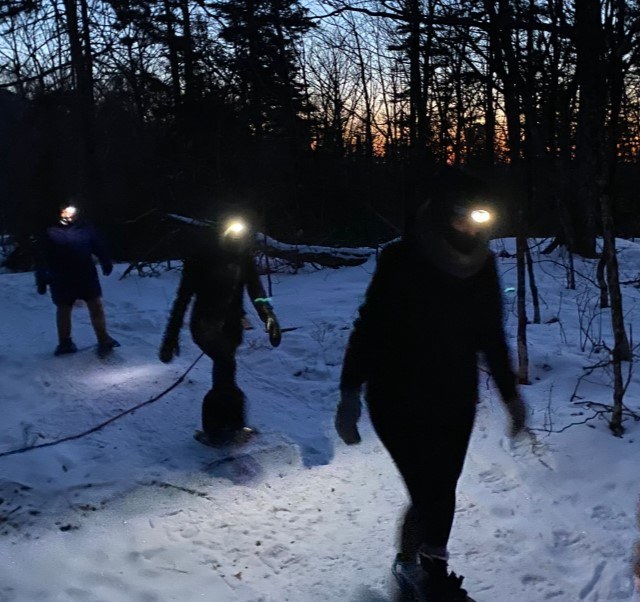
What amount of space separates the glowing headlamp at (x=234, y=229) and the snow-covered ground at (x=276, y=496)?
1672 mm

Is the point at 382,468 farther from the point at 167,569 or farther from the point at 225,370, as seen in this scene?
the point at 167,569

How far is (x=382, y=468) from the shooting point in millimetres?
4711

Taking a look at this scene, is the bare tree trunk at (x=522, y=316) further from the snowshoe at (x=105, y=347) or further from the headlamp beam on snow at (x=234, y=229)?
the snowshoe at (x=105, y=347)

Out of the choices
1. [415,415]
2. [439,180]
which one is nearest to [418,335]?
[415,415]

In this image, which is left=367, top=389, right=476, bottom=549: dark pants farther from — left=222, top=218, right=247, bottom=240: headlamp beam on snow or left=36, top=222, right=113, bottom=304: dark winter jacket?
left=36, top=222, right=113, bottom=304: dark winter jacket

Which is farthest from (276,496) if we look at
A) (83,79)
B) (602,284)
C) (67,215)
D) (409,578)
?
(83,79)

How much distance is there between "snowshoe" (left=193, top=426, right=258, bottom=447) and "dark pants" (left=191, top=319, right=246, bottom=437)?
11mm

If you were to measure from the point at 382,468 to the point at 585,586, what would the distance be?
182cm

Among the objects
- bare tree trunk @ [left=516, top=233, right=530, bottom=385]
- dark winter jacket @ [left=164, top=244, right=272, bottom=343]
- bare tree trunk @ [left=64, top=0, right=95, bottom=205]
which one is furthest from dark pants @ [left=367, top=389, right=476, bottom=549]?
bare tree trunk @ [left=64, top=0, right=95, bottom=205]

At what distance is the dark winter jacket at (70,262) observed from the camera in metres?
7.12

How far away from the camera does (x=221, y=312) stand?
5.06 m

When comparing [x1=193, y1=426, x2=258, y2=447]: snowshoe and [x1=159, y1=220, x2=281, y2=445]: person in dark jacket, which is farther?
[x1=193, y1=426, x2=258, y2=447]: snowshoe

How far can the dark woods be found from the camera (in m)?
5.86

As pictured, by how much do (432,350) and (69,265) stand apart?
17.9 ft
